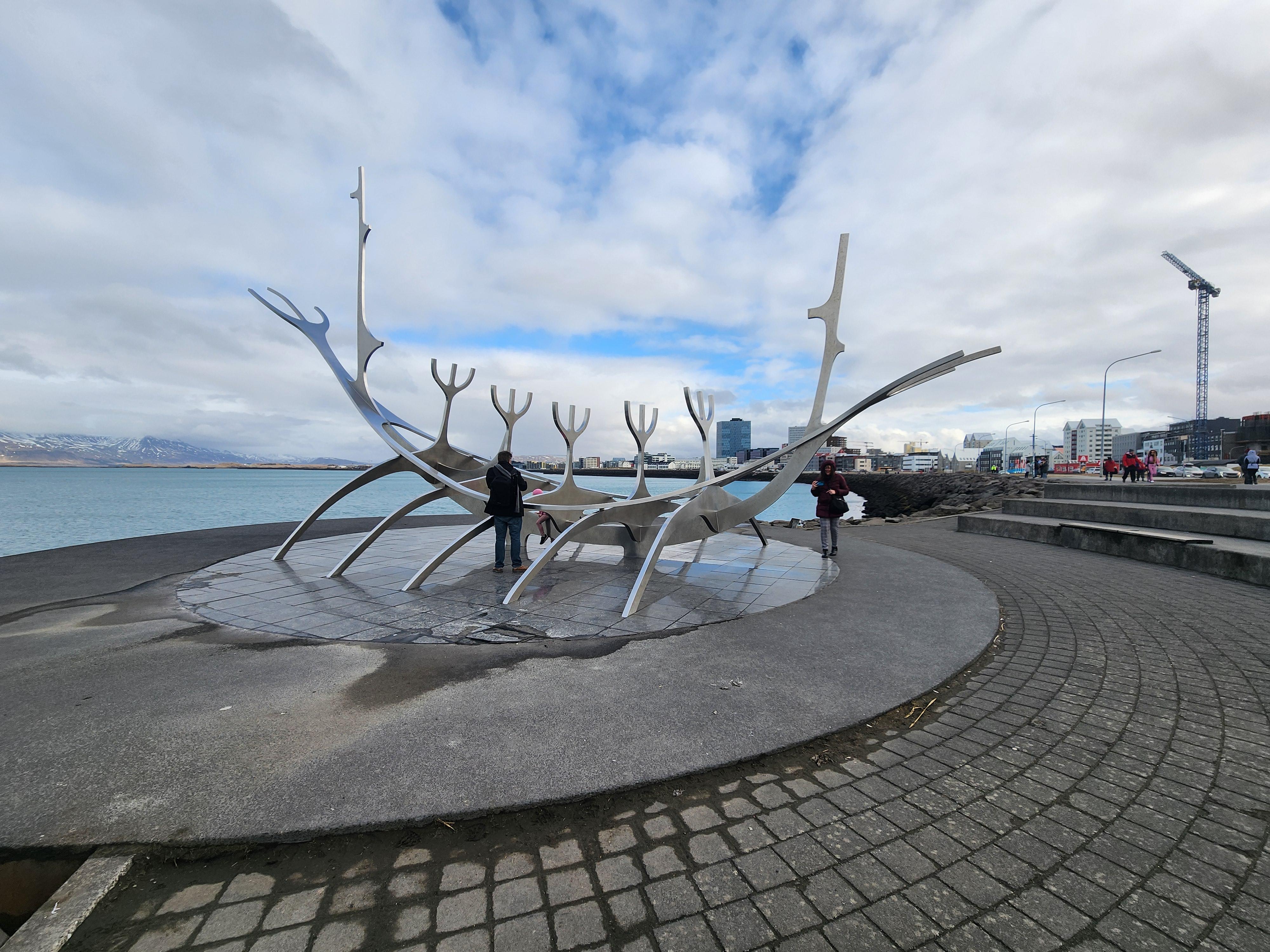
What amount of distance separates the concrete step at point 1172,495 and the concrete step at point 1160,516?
0.18 m

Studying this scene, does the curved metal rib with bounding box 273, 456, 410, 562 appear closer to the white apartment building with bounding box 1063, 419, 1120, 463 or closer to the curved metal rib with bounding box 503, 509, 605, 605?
the curved metal rib with bounding box 503, 509, 605, 605

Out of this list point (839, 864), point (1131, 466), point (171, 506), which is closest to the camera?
point (839, 864)

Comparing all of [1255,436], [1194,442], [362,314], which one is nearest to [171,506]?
[362,314]

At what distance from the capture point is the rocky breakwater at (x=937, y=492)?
1934 centimetres

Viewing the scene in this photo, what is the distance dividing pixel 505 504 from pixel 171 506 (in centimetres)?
4075

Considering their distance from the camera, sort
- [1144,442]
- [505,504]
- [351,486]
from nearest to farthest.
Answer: [505,504], [351,486], [1144,442]

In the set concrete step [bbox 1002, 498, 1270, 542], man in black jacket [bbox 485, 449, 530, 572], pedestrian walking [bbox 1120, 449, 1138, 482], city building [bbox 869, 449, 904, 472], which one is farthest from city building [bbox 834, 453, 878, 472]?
man in black jacket [bbox 485, 449, 530, 572]

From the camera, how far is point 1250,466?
1634 centimetres

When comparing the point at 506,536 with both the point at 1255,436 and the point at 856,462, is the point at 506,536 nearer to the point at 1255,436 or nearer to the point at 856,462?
the point at 1255,436

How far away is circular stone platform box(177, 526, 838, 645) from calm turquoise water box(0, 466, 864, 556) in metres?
6.52

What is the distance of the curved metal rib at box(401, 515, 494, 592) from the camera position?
7.08m

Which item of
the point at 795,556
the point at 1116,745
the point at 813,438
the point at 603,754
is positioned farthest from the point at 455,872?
the point at 795,556

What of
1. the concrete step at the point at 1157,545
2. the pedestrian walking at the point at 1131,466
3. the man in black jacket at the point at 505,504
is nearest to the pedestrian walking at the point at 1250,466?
the pedestrian walking at the point at 1131,466

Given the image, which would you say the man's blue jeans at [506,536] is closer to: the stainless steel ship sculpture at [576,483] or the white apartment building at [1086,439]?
the stainless steel ship sculpture at [576,483]
